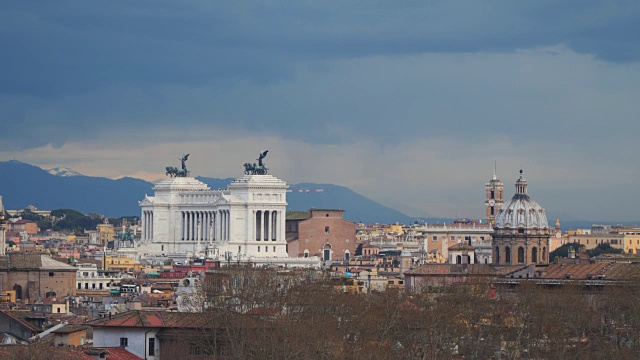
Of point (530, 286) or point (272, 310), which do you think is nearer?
point (272, 310)

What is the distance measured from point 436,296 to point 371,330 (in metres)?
15.5

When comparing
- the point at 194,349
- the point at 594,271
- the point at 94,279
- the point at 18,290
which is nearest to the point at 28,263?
the point at 18,290

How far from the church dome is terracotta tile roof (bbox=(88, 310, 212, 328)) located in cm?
7500

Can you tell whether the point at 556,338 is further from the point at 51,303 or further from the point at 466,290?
the point at 51,303

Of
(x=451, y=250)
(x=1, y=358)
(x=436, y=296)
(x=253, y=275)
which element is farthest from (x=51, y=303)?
(x=451, y=250)

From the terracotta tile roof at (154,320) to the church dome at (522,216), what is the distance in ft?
246

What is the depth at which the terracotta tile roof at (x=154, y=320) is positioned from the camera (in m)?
60.8

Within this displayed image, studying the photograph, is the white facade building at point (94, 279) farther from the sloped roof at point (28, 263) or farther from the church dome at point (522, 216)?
the church dome at point (522, 216)

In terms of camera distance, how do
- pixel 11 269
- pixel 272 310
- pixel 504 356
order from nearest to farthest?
pixel 504 356 < pixel 272 310 < pixel 11 269

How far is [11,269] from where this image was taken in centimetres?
10888

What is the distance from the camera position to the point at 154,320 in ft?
203

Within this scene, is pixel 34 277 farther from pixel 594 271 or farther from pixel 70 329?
pixel 70 329

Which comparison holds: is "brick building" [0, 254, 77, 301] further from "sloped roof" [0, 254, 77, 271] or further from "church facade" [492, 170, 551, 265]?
"church facade" [492, 170, 551, 265]

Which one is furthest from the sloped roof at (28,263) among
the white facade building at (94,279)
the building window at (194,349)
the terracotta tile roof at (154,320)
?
the building window at (194,349)
